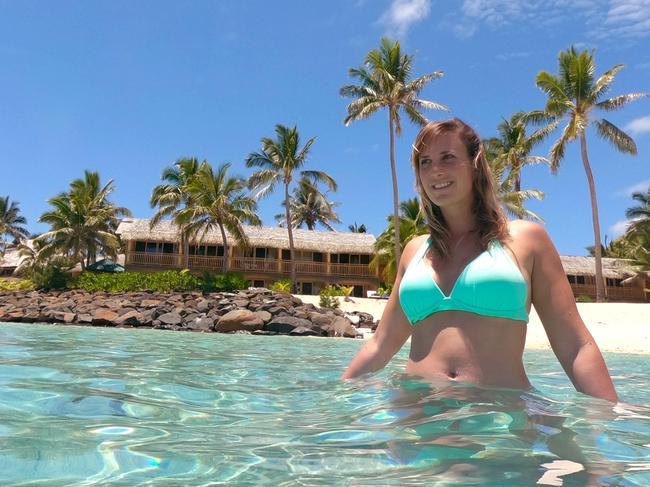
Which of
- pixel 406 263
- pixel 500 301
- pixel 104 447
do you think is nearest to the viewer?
pixel 104 447

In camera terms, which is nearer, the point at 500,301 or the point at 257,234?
the point at 500,301

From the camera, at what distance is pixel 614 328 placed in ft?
49.9

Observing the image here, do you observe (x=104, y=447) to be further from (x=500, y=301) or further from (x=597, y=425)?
(x=597, y=425)

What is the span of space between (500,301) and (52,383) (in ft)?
8.94

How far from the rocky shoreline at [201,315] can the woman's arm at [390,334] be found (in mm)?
11925

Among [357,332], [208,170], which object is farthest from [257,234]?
[357,332]

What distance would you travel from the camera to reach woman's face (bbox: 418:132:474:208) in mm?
2279

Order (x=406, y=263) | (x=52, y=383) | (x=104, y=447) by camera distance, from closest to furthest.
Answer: (x=104, y=447) < (x=406, y=263) < (x=52, y=383)

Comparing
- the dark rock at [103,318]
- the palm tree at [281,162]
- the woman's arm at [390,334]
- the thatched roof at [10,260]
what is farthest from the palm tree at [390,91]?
the thatched roof at [10,260]

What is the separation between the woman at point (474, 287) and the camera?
205 centimetres

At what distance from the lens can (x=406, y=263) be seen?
257 centimetres

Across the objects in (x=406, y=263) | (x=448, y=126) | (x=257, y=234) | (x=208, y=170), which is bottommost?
(x=406, y=263)

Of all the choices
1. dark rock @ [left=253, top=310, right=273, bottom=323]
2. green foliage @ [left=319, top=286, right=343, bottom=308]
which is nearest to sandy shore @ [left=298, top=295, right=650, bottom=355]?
green foliage @ [left=319, top=286, right=343, bottom=308]

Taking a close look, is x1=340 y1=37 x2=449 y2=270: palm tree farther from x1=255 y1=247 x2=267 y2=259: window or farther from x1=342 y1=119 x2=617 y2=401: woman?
x1=342 y1=119 x2=617 y2=401: woman
